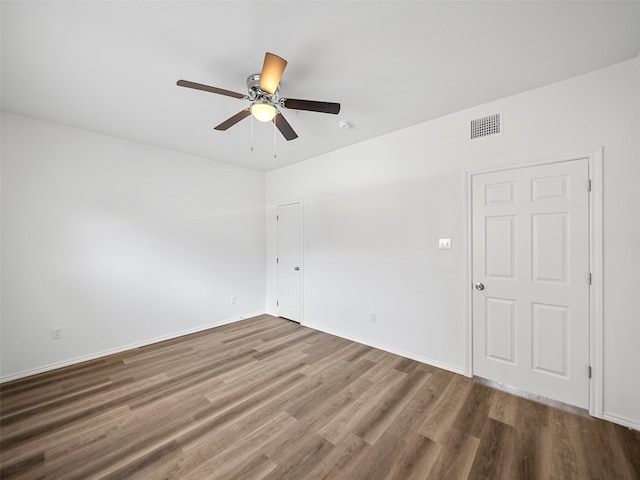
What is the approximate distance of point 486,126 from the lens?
253 centimetres

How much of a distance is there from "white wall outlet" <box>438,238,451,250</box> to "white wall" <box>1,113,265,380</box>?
11.0 ft

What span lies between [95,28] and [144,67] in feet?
1.21

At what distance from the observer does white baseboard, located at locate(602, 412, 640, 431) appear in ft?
6.16

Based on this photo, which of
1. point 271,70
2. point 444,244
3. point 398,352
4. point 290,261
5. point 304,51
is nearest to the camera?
point 271,70

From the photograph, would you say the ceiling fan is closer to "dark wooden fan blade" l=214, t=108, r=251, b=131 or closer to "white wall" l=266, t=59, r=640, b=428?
"dark wooden fan blade" l=214, t=108, r=251, b=131

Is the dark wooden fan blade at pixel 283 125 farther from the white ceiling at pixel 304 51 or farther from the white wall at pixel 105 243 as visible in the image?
the white wall at pixel 105 243

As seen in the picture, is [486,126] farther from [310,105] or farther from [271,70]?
[271,70]

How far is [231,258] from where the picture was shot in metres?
4.50

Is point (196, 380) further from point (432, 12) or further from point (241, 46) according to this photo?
point (432, 12)

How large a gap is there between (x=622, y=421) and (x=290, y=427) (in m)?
2.52

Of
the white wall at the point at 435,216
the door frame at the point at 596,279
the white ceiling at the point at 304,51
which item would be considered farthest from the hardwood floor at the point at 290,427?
the white ceiling at the point at 304,51

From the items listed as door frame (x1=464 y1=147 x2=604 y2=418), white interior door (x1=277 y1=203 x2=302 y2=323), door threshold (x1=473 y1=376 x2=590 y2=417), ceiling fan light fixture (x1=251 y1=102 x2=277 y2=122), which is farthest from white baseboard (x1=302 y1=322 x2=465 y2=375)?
ceiling fan light fixture (x1=251 y1=102 x2=277 y2=122)

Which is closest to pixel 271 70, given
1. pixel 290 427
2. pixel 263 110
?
pixel 263 110

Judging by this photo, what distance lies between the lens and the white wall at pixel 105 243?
270cm
